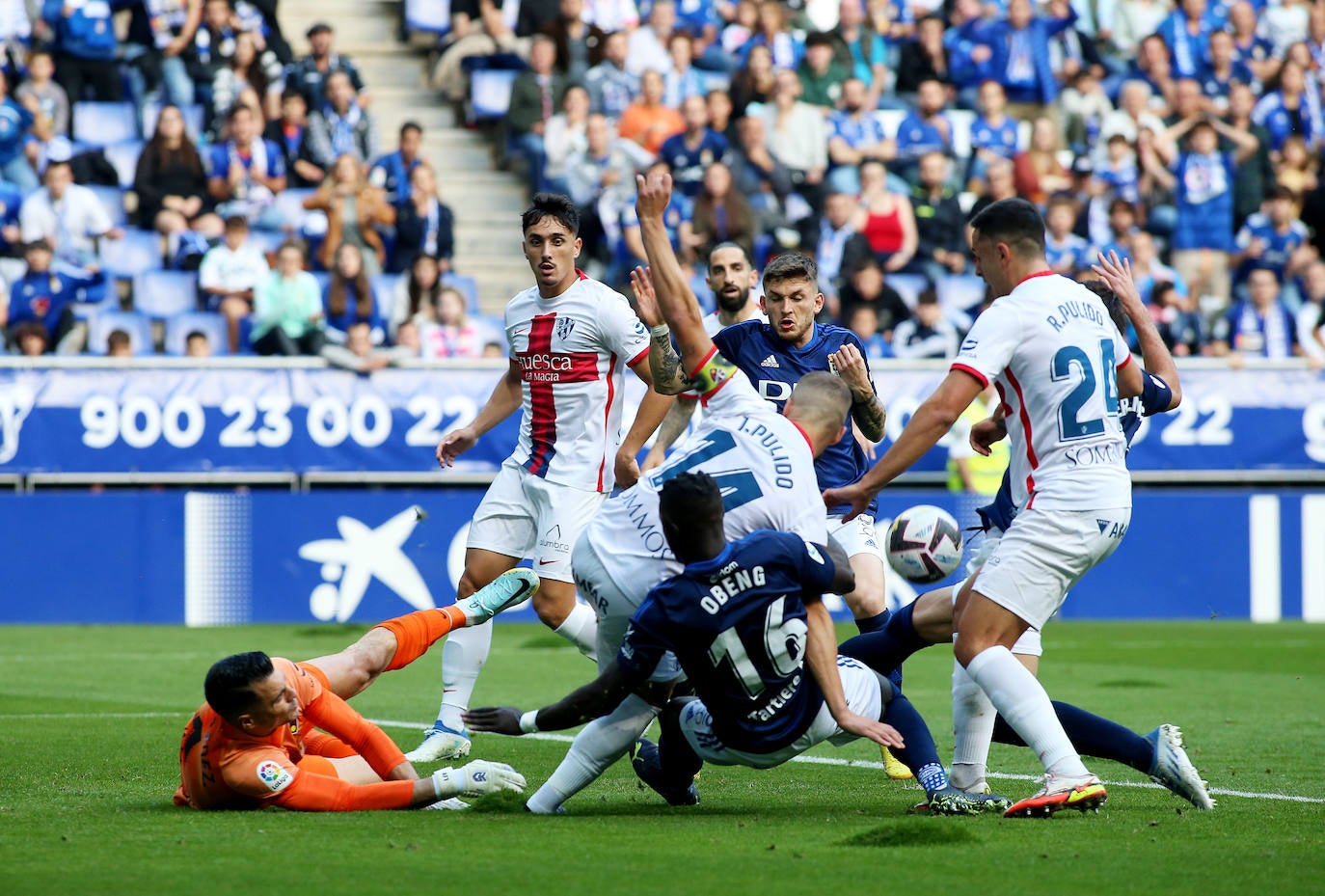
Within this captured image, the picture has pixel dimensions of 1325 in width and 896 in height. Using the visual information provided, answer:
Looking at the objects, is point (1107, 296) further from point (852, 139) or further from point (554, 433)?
point (852, 139)

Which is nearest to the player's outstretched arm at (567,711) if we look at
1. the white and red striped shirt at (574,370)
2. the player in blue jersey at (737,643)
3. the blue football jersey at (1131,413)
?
the player in blue jersey at (737,643)

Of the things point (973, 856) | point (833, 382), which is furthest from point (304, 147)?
point (973, 856)

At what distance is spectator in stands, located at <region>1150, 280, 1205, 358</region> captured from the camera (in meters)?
17.9

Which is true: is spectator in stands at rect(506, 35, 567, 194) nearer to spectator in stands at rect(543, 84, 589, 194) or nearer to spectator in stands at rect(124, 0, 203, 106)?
spectator in stands at rect(543, 84, 589, 194)

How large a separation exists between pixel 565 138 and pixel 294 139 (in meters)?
2.83

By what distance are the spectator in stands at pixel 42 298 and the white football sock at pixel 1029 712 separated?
12.7 metres

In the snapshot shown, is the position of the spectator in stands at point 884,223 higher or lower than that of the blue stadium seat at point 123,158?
lower

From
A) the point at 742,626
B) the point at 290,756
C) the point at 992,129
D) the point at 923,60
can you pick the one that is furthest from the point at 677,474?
the point at 923,60

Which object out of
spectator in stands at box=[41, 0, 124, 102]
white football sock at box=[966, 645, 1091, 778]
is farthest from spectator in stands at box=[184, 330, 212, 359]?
white football sock at box=[966, 645, 1091, 778]

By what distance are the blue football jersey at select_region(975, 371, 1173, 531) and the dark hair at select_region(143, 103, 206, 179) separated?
41.1ft

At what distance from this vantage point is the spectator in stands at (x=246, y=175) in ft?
58.6

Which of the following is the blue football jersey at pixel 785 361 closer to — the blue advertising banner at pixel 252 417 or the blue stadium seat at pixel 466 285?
the blue advertising banner at pixel 252 417

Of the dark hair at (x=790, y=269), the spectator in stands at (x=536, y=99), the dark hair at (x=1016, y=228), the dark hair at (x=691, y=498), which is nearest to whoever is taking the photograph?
the dark hair at (x=691, y=498)

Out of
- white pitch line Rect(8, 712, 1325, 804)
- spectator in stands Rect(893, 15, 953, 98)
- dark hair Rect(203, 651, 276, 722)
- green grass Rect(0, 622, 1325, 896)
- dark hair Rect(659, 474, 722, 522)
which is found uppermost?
spectator in stands Rect(893, 15, 953, 98)
